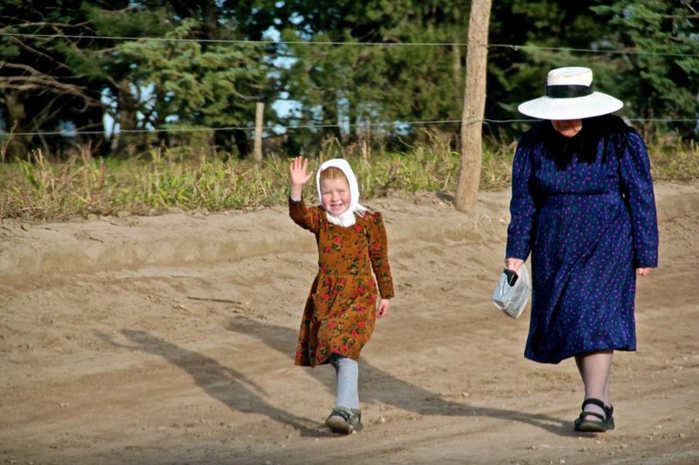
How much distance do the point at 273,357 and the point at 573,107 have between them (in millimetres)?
3477

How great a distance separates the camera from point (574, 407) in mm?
7258

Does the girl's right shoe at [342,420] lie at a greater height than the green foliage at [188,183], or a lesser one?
greater

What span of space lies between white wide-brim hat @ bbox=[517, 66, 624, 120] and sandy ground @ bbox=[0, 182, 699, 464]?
1572 millimetres

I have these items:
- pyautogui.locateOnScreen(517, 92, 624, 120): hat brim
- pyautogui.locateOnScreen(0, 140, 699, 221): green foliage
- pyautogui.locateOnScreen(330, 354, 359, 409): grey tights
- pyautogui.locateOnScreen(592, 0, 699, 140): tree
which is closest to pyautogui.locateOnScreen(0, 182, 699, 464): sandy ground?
pyautogui.locateOnScreen(330, 354, 359, 409): grey tights

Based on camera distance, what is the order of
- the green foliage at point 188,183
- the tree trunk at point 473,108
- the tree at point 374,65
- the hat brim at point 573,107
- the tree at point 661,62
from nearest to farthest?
the hat brim at point 573,107 → the green foliage at point 188,183 → the tree trunk at point 473,108 → the tree at point 661,62 → the tree at point 374,65

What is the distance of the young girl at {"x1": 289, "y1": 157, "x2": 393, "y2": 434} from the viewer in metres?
6.57

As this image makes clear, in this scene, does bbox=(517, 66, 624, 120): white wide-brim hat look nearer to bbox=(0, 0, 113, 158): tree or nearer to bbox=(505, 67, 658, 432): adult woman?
bbox=(505, 67, 658, 432): adult woman

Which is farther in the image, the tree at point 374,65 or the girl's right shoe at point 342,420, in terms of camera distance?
the tree at point 374,65

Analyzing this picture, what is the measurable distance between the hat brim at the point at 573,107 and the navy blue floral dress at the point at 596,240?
0.58 ft

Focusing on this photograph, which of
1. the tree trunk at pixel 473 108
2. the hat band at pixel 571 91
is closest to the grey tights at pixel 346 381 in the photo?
the hat band at pixel 571 91

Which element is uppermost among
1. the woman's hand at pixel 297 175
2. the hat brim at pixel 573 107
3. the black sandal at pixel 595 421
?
the hat brim at pixel 573 107

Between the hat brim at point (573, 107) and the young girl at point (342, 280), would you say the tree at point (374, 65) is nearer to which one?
the young girl at point (342, 280)

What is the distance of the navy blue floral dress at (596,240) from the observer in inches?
247

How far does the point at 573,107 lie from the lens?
246 inches
